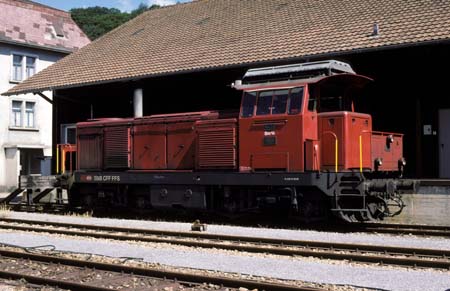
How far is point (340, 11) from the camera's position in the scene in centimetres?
1931

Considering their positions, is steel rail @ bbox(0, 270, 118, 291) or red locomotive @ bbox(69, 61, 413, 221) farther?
red locomotive @ bbox(69, 61, 413, 221)

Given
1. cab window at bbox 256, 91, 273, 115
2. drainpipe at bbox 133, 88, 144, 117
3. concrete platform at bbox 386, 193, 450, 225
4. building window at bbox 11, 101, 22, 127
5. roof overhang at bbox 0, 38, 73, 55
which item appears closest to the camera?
cab window at bbox 256, 91, 273, 115

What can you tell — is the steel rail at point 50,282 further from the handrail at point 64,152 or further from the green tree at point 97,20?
the green tree at point 97,20

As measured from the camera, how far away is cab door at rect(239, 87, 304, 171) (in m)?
12.8

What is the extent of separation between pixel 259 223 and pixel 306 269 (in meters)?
5.98

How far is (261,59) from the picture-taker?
17234mm

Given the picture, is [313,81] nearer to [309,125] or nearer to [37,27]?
[309,125]

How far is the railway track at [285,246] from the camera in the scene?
871cm

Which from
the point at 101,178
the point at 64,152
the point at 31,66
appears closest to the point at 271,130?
the point at 101,178

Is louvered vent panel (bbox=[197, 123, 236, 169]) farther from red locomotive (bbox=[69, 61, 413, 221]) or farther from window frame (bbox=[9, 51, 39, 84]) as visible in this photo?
window frame (bbox=[9, 51, 39, 84])

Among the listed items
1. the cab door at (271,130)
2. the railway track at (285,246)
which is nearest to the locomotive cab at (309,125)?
the cab door at (271,130)

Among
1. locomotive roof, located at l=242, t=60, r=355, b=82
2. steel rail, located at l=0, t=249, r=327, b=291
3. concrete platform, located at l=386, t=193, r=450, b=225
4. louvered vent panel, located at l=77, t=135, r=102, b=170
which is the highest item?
locomotive roof, located at l=242, t=60, r=355, b=82

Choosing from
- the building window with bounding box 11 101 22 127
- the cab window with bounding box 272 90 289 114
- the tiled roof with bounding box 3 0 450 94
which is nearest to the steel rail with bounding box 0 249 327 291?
the cab window with bounding box 272 90 289 114

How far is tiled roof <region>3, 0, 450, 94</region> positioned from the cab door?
356 centimetres
